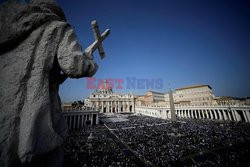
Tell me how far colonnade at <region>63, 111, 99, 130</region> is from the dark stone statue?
89.1ft

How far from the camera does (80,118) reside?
30.3 m

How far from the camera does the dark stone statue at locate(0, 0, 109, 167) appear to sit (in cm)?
179

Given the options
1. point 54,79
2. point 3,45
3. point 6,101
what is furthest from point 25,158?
point 3,45

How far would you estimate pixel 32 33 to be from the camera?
2.17m

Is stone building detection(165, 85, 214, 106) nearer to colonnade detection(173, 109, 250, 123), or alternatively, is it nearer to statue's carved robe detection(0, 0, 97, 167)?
colonnade detection(173, 109, 250, 123)

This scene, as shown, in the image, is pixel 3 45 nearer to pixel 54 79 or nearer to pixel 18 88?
pixel 18 88

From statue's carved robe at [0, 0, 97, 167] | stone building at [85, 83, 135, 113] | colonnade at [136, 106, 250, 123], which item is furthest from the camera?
stone building at [85, 83, 135, 113]

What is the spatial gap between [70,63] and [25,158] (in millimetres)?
1653

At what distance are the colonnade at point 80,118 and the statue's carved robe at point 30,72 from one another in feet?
89.1

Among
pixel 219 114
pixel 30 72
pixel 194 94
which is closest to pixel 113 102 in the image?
pixel 194 94

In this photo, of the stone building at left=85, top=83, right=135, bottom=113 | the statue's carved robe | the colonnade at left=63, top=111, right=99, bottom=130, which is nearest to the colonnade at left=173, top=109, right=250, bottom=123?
the colonnade at left=63, top=111, right=99, bottom=130

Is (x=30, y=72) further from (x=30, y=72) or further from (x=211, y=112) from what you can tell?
(x=211, y=112)

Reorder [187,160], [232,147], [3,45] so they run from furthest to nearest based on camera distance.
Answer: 1. [232,147]
2. [187,160]
3. [3,45]

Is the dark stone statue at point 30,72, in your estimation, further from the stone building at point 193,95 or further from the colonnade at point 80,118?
the stone building at point 193,95
